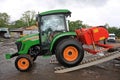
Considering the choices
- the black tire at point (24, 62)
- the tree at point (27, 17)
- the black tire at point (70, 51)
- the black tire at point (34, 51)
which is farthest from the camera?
the tree at point (27, 17)

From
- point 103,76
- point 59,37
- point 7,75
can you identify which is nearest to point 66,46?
point 59,37

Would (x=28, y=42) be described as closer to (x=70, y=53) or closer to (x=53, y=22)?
(x=53, y=22)

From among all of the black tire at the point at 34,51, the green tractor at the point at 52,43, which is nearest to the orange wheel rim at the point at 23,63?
the green tractor at the point at 52,43

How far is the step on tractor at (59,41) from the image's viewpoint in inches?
336

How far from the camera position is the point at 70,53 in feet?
28.2

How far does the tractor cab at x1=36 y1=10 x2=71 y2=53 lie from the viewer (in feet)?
29.7

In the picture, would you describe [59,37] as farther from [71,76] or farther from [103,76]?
[103,76]

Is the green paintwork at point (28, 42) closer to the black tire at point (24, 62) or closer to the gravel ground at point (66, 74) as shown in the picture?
the black tire at point (24, 62)

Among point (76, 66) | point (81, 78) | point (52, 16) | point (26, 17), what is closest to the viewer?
point (81, 78)

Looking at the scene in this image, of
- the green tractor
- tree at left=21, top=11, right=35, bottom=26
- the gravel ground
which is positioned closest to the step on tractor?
the green tractor

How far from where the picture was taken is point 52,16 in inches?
357

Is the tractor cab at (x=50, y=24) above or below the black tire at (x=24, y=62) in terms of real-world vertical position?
above

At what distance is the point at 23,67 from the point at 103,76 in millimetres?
3211

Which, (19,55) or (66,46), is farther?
(19,55)
